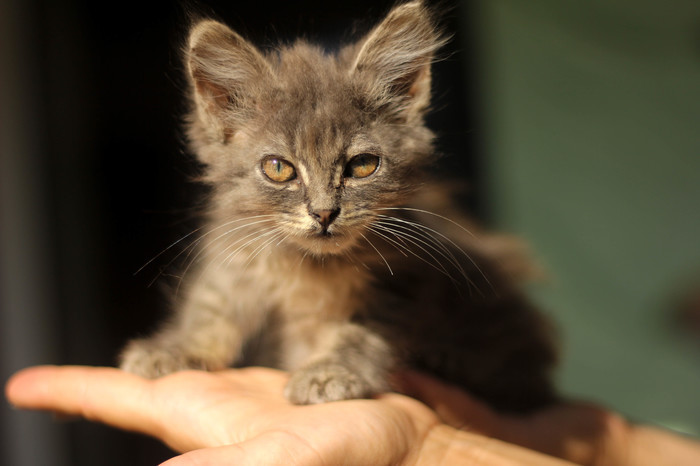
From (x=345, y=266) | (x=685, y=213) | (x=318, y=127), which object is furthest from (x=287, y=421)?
(x=685, y=213)

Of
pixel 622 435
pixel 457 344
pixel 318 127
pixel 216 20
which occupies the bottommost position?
pixel 622 435

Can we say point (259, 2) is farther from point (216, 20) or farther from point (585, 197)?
point (585, 197)

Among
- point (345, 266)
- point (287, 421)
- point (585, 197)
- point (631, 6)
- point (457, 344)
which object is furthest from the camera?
point (585, 197)

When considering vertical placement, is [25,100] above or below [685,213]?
above

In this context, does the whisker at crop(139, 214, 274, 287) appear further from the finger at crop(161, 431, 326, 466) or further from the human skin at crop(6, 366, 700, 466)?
the finger at crop(161, 431, 326, 466)

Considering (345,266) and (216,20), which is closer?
(216,20)

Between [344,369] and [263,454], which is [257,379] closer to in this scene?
[344,369]

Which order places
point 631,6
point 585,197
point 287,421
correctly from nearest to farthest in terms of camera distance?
1. point 287,421
2. point 631,6
3. point 585,197

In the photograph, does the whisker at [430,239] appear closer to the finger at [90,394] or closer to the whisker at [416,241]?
the whisker at [416,241]
